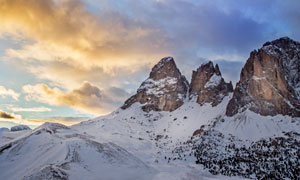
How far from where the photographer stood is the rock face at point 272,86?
172 meters

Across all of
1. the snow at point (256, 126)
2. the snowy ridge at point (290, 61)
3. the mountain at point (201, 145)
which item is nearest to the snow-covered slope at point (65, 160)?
the mountain at point (201, 145)

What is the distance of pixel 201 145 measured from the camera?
451ft

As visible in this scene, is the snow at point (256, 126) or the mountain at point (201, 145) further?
the snow at point (256, 126)

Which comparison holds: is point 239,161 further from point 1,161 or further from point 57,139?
point 1,161

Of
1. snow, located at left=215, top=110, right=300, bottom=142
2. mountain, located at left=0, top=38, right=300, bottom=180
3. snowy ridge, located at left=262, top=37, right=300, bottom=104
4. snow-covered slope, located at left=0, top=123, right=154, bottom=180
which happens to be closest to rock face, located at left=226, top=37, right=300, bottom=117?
snowy ridge, located at left=262, top=37, right=300, bottom=104

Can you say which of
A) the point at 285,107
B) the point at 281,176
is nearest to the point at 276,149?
the point at 281,176

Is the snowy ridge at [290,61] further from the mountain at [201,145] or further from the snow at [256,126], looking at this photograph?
the snow at [256,126]

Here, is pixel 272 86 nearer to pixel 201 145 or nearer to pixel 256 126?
pixel 256 126

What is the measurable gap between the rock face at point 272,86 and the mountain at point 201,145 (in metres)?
0.69

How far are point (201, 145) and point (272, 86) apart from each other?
86.9m

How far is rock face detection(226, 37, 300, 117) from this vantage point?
172m

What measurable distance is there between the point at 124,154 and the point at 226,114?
130 meters

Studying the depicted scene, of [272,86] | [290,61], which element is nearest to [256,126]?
[272,86]

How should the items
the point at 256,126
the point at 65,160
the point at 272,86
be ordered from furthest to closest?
the point at 272,86, the point at 256,126, the point at 65,160
